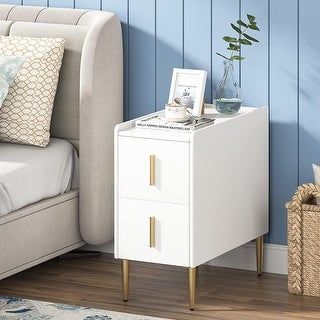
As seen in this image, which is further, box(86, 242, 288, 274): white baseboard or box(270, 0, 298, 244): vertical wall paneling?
box(86, 242, 288, 274): white baseboard

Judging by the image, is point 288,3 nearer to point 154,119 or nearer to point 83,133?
point 154,119

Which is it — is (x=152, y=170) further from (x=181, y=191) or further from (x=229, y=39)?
(x=229, y=39)

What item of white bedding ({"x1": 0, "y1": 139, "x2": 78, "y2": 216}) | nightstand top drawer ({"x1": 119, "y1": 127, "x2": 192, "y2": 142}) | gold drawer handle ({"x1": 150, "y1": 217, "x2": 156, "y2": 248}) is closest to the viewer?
nightstand top drawer ({"x1": 119, "y1": 127, "x2": 192, "y2": 142})

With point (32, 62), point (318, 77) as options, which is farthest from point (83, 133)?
point (318, 77)

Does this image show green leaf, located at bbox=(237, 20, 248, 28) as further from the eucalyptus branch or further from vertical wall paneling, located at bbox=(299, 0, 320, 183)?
vertical wall paneling, located at bbox=(299, 0, 320, 183)

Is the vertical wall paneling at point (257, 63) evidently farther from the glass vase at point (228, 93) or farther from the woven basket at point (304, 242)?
the woven basket at point (304, 242)

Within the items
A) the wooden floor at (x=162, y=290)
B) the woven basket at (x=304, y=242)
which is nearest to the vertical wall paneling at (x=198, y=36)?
the woven basket at (x=304, y=242)

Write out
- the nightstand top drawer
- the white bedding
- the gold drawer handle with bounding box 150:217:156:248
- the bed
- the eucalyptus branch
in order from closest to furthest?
the nightstand top drawer → the gold drawer handle with bounding box 150:217:156:248 → the white bedding → the eucalyptus branch → the bed

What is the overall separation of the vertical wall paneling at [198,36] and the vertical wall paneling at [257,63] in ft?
0.48

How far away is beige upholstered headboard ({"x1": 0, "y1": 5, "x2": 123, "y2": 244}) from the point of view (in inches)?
163

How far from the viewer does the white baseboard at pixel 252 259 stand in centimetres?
417

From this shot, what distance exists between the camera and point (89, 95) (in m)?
4.13

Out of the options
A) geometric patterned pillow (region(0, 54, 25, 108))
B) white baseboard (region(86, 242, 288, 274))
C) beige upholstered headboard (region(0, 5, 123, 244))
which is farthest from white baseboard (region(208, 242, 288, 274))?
geometric patterned pillow (region(0, 54, 25, 108))

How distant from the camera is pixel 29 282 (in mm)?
4109
